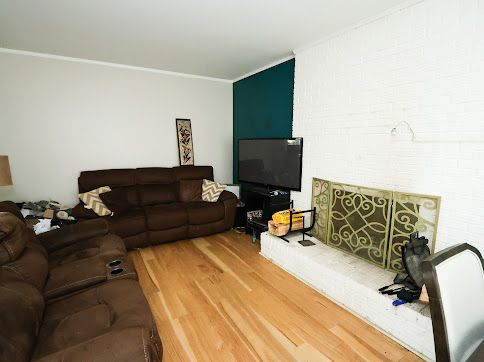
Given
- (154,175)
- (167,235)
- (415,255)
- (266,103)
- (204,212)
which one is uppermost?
(266,103)

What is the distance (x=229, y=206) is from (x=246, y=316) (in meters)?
1.81

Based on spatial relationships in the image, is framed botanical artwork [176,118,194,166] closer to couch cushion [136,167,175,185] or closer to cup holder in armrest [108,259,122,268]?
couch cushion [136,167,175,185]

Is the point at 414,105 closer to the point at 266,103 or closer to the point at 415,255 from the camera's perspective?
the point at 415,255

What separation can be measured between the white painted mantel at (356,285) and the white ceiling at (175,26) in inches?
86.0

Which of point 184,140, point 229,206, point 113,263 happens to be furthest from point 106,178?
point 113,263

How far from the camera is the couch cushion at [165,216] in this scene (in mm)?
3092

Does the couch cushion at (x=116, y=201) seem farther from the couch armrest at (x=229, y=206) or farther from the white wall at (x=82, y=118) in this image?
the couch armrest at (x=229, y=206)

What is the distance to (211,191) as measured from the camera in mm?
3723

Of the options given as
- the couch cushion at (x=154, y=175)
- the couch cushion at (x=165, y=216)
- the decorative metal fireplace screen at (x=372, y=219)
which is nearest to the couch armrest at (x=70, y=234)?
the couch cushion at (x=165, y=216)

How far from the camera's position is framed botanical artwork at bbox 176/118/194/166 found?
413 cm

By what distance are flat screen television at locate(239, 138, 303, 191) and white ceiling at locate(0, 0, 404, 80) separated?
3.67 feet

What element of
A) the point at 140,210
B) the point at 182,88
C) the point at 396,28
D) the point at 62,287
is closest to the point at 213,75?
the point at 182,88

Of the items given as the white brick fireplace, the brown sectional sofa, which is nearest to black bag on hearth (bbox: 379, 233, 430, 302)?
the white brick fireplace

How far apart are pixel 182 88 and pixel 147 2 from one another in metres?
2.16
